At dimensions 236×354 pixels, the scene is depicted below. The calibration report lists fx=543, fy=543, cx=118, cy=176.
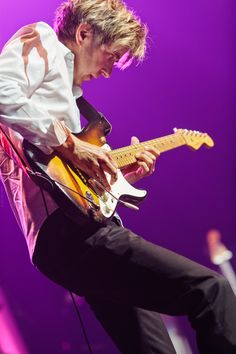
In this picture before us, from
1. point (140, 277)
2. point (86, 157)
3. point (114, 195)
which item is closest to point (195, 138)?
point (114, 195)

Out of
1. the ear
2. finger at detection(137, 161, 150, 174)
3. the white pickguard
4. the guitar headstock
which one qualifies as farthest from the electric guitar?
the guitar headstock

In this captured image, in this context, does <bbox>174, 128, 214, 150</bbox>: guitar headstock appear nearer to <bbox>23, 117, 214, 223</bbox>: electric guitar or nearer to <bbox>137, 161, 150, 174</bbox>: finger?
<bbox>137, 161, 150, 174</bbox>: finger

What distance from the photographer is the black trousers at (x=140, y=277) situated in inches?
46.8

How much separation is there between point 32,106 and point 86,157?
0.60 feet

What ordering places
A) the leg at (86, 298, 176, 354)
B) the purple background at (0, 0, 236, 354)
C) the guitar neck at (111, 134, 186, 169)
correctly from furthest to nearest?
the purple background at (0, 0, 236, 354), the guitar neck at (111, 134, 186, 169), the leg at (86, 298, 176, 354)

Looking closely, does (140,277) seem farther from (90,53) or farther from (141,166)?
(90,53)

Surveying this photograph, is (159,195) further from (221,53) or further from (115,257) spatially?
(115,257)

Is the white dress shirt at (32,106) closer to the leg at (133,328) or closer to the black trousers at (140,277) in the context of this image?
the black trousers at (140,277)

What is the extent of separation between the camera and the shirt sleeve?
130cm

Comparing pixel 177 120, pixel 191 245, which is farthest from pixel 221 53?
pixel 191 245

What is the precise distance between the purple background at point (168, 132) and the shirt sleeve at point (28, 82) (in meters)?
0.70

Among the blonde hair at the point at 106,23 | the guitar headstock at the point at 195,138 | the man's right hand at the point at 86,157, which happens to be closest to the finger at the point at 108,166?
the man's right hand at the point at 86,157

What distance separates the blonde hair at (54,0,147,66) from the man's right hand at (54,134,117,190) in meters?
0.42

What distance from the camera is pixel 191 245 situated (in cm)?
234
